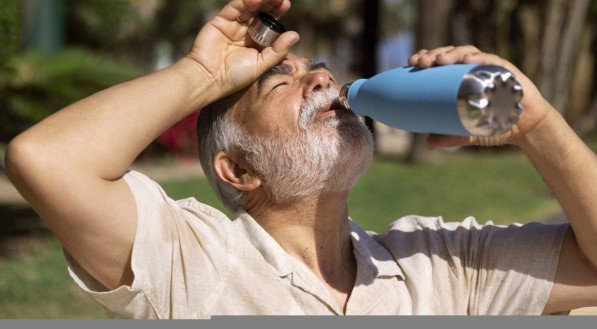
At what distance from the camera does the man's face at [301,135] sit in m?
2.74

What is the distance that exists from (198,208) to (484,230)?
2.86ft

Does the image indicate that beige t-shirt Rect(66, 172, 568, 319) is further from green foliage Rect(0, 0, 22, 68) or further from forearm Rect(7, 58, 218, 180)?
green foliage Rect(0, 0, 22, 68)

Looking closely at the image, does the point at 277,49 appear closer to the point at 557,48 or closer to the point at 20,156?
the point at 20,156

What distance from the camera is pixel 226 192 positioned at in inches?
119

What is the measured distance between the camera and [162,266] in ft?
8.16

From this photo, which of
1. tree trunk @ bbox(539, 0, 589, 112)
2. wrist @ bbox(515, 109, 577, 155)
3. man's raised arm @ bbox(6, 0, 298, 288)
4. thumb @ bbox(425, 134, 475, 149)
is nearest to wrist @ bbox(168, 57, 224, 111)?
man's raised arm @ bbox(6, 0, 298, 288)

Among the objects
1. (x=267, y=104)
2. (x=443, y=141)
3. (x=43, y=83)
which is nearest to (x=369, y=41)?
(x=43, y=83)

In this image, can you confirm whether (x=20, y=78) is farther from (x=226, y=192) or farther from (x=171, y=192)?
(x=226, y=192)

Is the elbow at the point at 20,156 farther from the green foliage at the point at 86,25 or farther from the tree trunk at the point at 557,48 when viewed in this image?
the tree trunk at the point at 557,48

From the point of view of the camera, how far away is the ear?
2.92 metres

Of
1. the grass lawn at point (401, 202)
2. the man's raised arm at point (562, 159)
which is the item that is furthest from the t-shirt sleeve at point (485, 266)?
the grass lawn at point (401, 202)

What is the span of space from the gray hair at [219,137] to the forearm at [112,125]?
0.25 metres

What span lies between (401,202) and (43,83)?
15.0 feet

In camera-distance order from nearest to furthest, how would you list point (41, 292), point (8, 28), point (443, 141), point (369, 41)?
point (443, 141) → point (41, 292) → point (8, 28) → point (369, 41)
